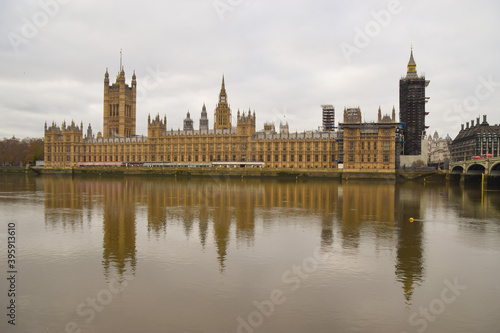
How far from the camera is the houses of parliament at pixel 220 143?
113 m

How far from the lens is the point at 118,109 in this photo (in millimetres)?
168750

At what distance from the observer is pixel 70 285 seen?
17.8 m

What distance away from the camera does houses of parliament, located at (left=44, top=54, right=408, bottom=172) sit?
113438 mm

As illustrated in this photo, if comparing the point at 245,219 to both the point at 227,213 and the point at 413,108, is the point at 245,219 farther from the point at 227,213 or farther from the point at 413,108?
the point at 413,108

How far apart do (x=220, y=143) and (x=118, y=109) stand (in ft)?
192

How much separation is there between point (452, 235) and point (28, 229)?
31.8 metres

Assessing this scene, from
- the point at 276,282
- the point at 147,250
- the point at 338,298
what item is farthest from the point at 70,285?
the point at 338,298

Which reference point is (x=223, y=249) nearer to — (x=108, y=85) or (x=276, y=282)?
(x=276, y=282)

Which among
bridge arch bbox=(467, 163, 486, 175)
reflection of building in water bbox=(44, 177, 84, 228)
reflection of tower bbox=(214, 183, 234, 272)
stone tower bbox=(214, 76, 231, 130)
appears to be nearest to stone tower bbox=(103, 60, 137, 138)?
stone tower bbox=(214, 76, 231, 130)

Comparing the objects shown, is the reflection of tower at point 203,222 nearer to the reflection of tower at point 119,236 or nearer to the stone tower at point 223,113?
the reflection of tower at point 119,236

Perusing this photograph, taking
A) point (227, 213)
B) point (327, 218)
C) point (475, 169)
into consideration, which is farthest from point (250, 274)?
point (475, 169)

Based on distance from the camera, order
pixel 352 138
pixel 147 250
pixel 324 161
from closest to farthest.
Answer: pixel 147 250
pixel 352 138
pixel 324 161

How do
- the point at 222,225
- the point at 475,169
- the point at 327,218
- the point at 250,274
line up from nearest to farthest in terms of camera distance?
the point at 250,274, the point at 222,225, the point at 327,218, the point at 475,169

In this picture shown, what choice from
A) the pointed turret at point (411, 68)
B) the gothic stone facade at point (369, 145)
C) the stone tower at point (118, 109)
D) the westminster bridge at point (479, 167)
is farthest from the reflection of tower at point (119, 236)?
the pointed turret at point (411, 68)
